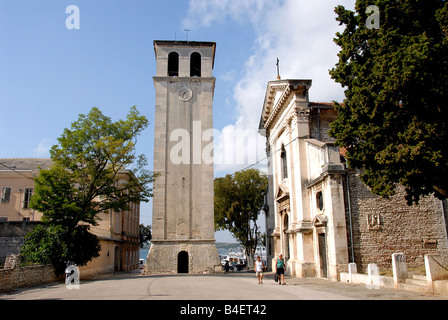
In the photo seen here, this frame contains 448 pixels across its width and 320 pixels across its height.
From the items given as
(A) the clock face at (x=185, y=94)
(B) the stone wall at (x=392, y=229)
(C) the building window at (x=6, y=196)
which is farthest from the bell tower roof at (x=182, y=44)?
(C) the building window at (x=6, y=196)

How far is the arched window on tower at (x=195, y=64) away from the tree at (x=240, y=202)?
12986 millimetres

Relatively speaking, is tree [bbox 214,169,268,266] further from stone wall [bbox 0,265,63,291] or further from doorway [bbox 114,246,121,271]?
stone wall [bbox 0,265,63,291]

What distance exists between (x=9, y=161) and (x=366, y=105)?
134ft

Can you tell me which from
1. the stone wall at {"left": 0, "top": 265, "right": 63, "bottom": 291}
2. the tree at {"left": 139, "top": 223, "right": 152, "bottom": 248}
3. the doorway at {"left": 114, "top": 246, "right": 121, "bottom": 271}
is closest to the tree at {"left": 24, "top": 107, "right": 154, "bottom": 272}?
the stone wall at {"left": 0, "top": 265, "right": 63, "bottom": 291}

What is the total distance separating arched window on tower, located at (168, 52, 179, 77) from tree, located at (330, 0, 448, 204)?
2189 centimetres

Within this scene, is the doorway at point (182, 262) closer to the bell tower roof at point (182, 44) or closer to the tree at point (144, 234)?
the bell tower roof at point (182, 44)

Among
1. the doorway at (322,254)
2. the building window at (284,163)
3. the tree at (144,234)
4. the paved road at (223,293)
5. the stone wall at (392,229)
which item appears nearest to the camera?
the paved road at (223,293)

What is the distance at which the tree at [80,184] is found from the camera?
2211cm

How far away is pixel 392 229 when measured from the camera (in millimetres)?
17953

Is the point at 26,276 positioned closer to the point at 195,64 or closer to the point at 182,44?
the point at 195,64

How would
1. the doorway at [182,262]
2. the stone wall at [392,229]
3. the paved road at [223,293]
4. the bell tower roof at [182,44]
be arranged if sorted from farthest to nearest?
the bell tower roof at [182,44]
the doorway at [182,262]
the stone wall at [392,229]
the paved road at [223,293]

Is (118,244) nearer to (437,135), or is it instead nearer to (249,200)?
(249,200)

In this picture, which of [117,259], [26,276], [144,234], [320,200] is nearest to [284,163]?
[320,200]

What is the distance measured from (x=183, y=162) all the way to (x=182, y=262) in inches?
315
